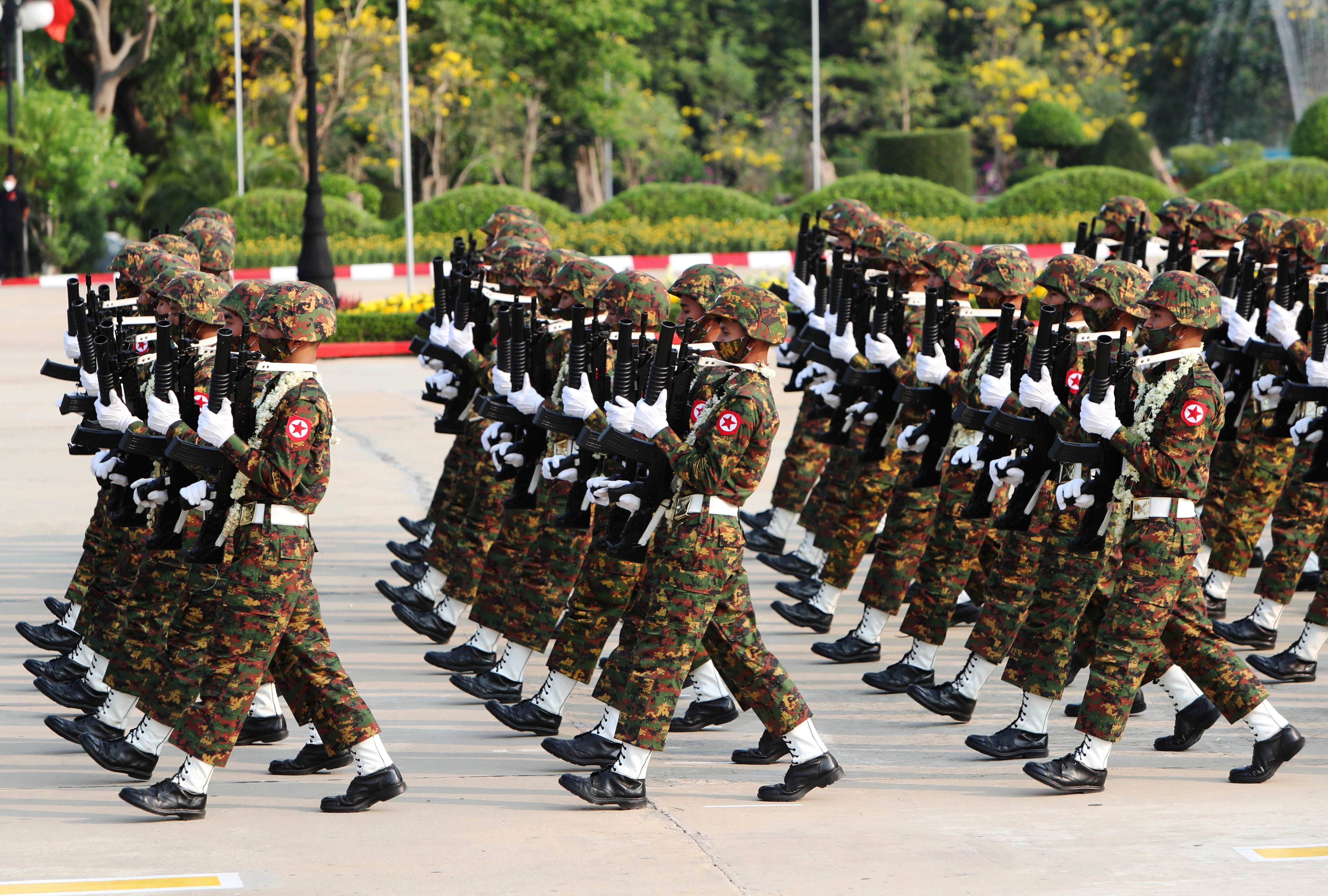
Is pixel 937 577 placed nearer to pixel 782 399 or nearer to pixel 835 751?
pixel 835 751

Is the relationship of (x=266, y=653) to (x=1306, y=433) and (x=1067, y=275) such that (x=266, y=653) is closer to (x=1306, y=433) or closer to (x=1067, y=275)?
(x=1067, y=275)

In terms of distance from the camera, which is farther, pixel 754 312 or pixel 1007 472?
pixel 1007 472

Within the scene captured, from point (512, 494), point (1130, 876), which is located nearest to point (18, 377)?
point (512, 494)

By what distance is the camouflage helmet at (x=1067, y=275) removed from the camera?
7543 mm

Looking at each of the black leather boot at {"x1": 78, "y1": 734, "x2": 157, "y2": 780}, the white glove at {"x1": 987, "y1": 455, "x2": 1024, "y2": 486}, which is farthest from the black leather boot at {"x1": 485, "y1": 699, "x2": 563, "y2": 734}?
the white glove at {"x1": 987, "y1": 455, "x2": 1024, "y2": 486}

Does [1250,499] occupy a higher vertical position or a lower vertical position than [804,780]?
higher

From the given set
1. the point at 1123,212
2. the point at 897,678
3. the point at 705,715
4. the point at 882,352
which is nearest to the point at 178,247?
the point at 882,352

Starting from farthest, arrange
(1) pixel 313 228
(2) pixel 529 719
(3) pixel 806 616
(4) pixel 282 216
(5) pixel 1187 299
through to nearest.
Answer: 1. (4) pixel 282 216
2. (1) pixel 313 228
3. (3) pixel 806 616
4. (2) pixel 529 719
5. (5) pixel 1187 299

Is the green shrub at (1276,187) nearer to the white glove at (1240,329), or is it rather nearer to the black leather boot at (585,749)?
the white glove at (1240,329)

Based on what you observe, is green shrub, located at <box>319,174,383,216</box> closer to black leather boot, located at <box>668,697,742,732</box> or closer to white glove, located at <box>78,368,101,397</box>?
white glove, located at <box>78,368,101,397</box>

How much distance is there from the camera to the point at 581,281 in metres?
8.26

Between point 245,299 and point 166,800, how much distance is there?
5.76ft

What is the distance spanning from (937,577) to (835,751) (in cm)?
117

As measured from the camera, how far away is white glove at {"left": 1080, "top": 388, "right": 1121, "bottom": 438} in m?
6.52
